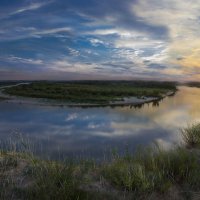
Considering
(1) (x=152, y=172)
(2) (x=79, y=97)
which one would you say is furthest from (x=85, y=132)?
(2) (x=79, y=97)

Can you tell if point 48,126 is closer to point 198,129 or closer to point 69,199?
point 198,129

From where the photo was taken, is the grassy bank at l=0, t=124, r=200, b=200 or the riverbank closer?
the grassy bank at l=0, t=124, r=200, b=200

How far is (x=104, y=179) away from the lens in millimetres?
5727

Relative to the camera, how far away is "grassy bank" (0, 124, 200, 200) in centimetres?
495

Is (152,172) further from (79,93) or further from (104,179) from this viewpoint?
(79,93)

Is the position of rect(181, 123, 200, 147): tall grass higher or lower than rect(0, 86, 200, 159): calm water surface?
higher

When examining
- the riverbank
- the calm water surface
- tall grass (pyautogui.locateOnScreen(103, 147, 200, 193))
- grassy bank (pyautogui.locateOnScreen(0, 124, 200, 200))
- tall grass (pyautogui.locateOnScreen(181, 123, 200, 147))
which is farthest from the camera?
the riverbank

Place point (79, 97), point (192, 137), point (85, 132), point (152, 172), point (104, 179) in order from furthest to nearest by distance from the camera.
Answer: point (79, 97)
point (85, 132)
point (192, 137)
point (152, 172)
point (104, 179)

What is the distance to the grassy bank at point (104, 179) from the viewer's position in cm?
495

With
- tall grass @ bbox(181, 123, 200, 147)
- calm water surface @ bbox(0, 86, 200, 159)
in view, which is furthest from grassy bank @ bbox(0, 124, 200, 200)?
calm water surface @ bbox(0, 86, 200, 159)

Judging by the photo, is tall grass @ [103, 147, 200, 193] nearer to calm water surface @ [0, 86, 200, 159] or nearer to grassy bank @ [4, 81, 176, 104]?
calm water surface @ [0, 86, 200, 159]

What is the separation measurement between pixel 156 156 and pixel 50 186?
282cm

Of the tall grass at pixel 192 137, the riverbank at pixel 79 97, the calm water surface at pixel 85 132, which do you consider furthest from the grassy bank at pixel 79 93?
the tall grass at pixel 192 137

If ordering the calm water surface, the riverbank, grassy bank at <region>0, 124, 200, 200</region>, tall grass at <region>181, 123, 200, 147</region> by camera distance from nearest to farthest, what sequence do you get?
grassy bank at <region>0, 124, 200, 200</region>, tall grass at <region>181, 123, 200, 147</region>, the calm water surface, the riverbank
